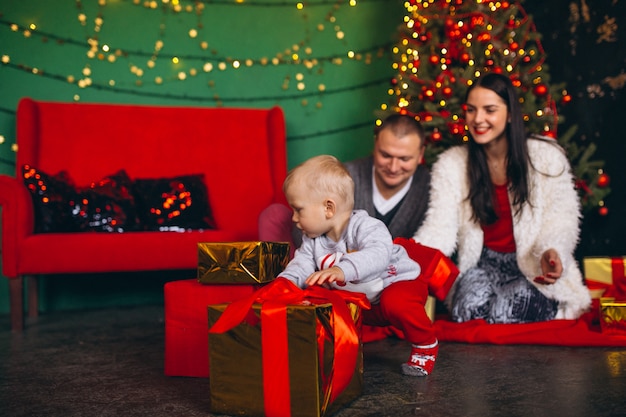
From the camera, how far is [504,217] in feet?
9.57

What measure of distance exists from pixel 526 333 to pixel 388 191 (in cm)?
84

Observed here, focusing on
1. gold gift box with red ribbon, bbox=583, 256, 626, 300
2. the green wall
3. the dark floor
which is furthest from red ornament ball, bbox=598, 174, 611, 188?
the green wall

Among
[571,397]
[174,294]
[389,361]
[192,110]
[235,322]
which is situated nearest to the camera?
[235,322]

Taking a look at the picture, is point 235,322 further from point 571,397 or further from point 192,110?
point 192,110

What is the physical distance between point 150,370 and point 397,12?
3013mm

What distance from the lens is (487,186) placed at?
2.86 m

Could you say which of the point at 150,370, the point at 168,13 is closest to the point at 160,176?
the point at 168,13

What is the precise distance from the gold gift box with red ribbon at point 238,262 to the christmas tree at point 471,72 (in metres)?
1.57

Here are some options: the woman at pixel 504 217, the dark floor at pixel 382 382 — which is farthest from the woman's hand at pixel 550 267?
the dark floor at pixel 382 382

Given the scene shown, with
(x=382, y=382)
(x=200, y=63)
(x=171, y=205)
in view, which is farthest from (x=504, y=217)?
(x=200, y=63)

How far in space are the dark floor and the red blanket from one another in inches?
2.7

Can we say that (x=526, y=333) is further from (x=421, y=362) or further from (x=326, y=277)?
(x=326, y=277)

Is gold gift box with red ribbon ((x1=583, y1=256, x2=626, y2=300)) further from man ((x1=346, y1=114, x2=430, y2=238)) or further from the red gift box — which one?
the red gift box

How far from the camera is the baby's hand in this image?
168cm
